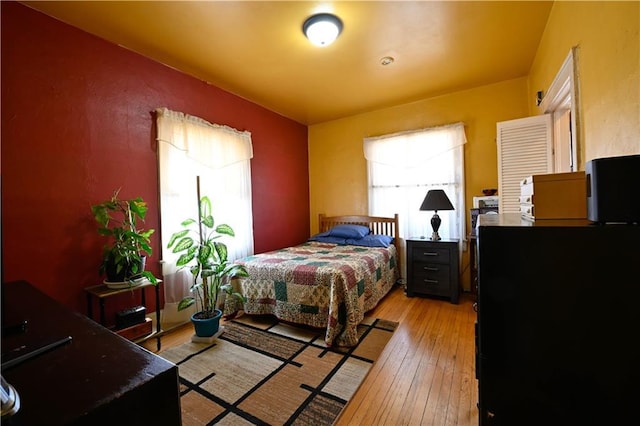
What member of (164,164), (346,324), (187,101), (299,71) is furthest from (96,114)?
(346,324)

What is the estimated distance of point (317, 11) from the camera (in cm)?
184

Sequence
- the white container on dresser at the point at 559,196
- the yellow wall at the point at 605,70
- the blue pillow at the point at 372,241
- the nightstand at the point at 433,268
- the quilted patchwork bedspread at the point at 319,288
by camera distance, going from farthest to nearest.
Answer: the blue pillow at the point at 372,241
the nightstand at the point at 433,268
the quilted patchwork bedspread at the point at 319,288
the yellow wall at the point at 605,70
the white container on dresser at the point at 559,196

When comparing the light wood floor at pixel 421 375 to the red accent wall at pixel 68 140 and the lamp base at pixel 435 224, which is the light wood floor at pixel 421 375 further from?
the red accent wall at pixel 68 140

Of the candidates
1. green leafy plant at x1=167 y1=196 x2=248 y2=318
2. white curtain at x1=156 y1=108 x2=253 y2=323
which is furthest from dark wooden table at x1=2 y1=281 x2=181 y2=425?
white curtain at x1=156 y1=108 x2=253 y2=323

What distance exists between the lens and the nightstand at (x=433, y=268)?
2.98 meters

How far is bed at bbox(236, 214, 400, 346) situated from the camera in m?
2.19

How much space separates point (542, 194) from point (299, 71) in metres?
2.43

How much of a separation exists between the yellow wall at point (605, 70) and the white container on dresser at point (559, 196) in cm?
34

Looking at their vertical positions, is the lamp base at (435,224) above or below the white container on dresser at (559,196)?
below

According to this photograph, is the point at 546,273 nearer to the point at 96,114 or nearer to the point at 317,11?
the point at 317,11

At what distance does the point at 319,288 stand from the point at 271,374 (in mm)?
727

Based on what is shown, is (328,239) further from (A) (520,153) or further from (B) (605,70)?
(B) (605,70)

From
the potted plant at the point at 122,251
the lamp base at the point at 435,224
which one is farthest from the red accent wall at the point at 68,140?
the lamp base at the point at 435,224

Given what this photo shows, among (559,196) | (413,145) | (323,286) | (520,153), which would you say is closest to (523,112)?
(520,153)
